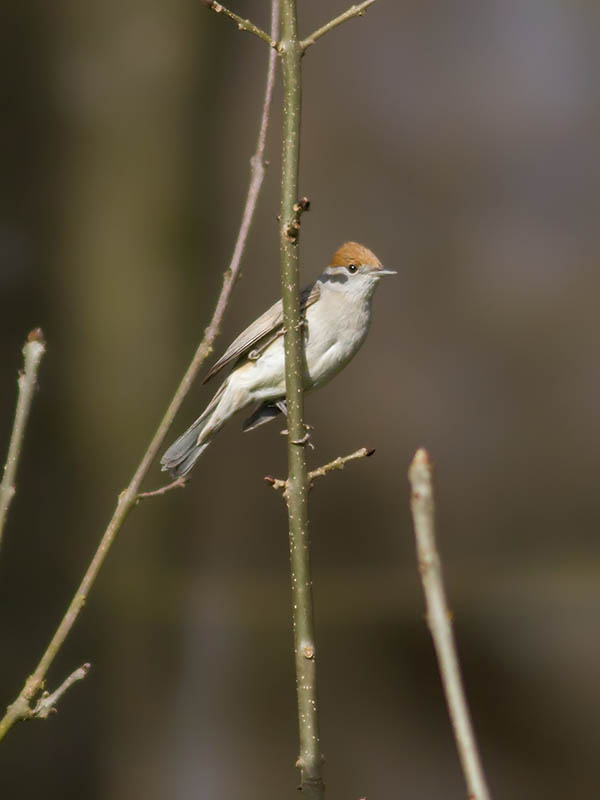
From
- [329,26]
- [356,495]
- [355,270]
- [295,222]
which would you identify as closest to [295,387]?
[295,222]

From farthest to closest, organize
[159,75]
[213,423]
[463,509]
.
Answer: [159,75] < [463,509] < [213,423]

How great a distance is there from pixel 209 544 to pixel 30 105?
126cm

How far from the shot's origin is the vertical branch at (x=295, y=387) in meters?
1.04

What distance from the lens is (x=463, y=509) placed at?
2877mm

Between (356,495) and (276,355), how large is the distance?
93 cm

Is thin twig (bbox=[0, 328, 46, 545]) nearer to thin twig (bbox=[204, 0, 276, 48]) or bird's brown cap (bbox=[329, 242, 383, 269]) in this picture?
thin twig (bbox=[204, 0, 276, 48])

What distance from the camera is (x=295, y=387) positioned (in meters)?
1.08

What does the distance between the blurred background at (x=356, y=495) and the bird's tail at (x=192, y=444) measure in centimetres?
72

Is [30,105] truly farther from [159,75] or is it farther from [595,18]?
[595,18]

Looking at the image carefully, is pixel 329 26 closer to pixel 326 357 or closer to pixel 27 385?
pixel 27 385

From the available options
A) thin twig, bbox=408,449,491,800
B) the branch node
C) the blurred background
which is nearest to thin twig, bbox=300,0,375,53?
the branch node

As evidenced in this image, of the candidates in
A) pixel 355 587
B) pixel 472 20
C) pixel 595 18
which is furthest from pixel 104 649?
pixel 595 18

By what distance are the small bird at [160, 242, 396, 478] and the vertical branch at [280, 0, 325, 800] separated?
850 millimetres

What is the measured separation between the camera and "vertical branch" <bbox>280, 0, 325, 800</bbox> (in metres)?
1.04
